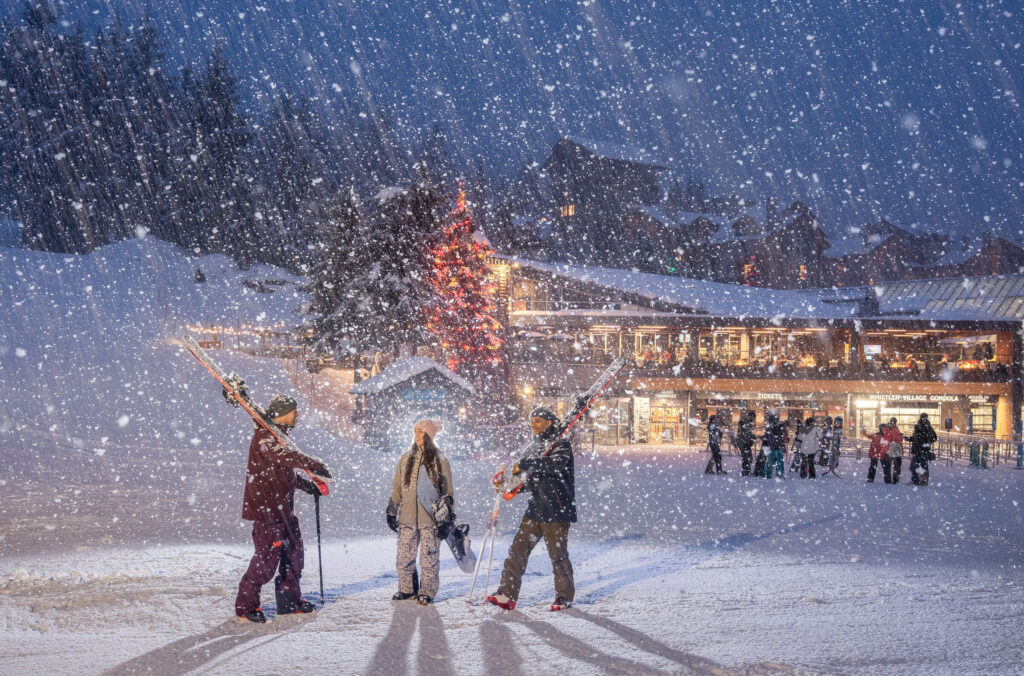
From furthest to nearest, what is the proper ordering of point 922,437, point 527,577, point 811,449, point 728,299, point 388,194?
point 728,299 → point 388,194 → point 811,449 → point 922,437 → point 527,577

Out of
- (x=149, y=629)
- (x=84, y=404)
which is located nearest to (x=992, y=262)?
(x=84, y=404)

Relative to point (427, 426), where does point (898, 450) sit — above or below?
below

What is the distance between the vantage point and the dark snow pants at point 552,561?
606 centimetres

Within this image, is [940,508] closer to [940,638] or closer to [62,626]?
[940,638]

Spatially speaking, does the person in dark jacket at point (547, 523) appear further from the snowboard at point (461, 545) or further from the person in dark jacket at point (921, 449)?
the person in dark jacket at point (921, 449)

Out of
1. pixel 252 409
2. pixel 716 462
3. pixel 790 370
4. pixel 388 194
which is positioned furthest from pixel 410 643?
pixel 790 370

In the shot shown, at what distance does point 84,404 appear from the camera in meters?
19.6

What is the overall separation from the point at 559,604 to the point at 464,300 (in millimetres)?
24549

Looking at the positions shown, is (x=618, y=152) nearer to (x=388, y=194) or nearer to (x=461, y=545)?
(x=388, y=194)

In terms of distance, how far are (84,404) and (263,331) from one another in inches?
555

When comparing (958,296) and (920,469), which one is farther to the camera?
(958,296)

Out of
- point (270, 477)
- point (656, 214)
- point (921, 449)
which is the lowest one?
point (921, 449)

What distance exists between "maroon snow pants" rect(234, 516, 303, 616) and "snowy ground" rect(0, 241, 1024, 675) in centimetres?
21

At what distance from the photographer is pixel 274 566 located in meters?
5.66
